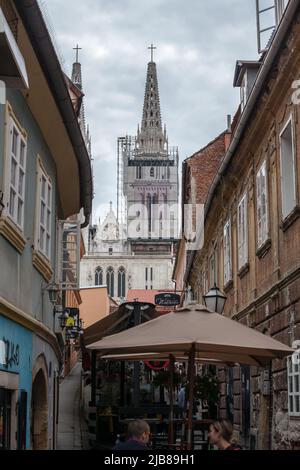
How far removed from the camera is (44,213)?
13.0 metres

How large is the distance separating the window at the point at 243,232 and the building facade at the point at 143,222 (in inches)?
4519

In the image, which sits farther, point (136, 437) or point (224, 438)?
point (136, 437)

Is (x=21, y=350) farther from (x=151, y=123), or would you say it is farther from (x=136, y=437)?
(x=151, y=123)

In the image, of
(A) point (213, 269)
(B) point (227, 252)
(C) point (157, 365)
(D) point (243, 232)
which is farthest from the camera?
(A) point (213, 269)

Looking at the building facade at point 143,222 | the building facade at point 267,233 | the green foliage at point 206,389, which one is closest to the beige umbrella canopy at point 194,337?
the building facade at point 267,233

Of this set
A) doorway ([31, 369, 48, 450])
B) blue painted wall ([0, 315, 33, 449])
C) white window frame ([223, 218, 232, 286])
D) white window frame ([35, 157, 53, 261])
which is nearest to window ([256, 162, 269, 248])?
white window frame ([35, 157, 53, 261])

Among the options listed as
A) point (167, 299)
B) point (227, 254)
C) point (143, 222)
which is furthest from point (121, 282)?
point (167, 299)

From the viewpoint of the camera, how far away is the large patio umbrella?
317 inches

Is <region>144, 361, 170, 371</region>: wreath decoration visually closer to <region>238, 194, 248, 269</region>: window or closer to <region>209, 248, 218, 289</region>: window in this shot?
<region>238, 194, 248, 269</region>: window

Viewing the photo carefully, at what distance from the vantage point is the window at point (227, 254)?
19.0 m

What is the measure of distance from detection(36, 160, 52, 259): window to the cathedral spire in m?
144

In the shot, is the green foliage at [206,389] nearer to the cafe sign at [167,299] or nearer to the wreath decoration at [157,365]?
the wreath decoration at [157,365]

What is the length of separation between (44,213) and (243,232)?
5.06 m

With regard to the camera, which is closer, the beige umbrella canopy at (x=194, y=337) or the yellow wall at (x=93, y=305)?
the beige umbrella canopy at (x=194, y=337)
